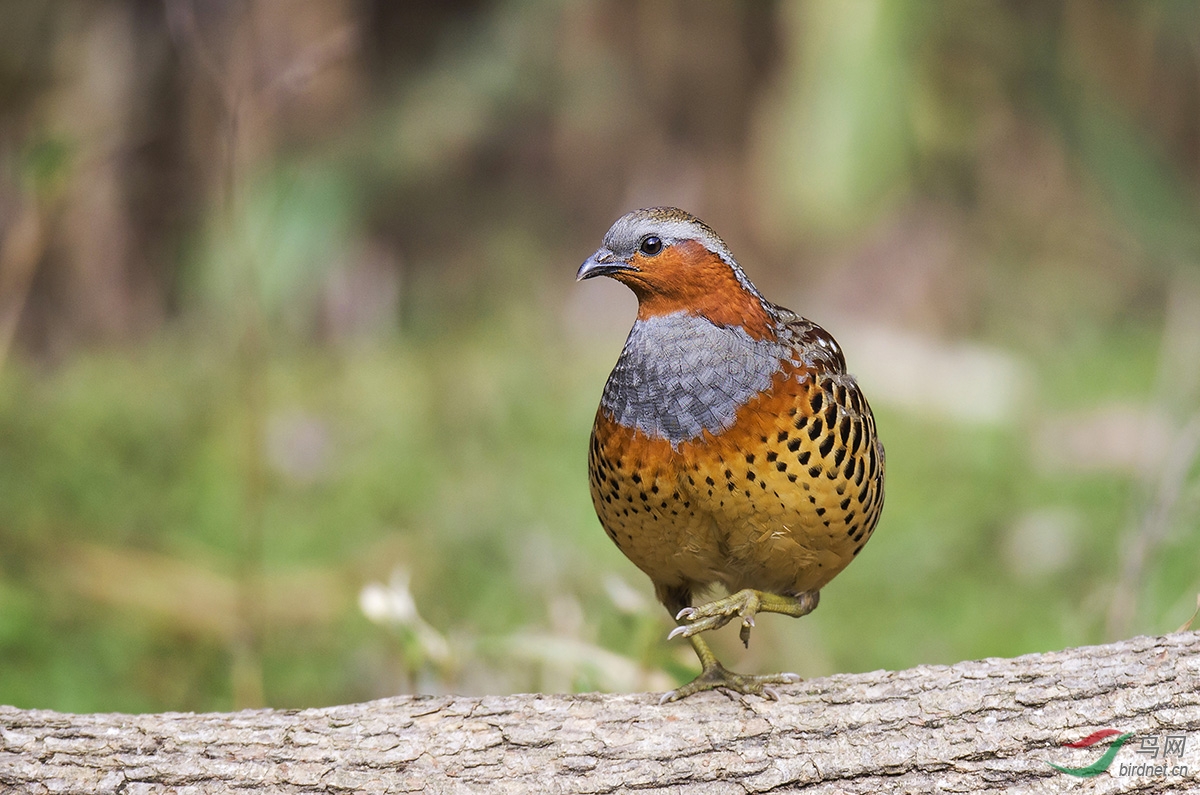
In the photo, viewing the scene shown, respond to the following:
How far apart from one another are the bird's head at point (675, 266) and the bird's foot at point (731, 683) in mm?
672

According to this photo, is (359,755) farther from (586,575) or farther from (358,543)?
(358,543)

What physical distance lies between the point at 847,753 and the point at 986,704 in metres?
0.28

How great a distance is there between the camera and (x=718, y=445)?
7.80 ft

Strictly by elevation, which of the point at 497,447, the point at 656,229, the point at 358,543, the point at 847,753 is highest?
the point at 497,447

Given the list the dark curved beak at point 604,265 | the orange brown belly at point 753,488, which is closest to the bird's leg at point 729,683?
the orange brown belly at point 753,488

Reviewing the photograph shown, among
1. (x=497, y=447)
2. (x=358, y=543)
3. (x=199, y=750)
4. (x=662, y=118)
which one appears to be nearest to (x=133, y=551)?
(x=358, y=543)

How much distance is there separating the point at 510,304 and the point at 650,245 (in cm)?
440

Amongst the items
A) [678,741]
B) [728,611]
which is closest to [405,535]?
[728,611]

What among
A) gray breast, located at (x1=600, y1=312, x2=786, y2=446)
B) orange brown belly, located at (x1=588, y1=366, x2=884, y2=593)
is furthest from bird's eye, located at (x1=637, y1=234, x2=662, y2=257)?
orange brown belly, located at (x1=588, y1=366, x2=884, y2=593)

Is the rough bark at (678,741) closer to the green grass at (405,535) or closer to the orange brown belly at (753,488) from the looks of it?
the orange brown belly at (753,488)

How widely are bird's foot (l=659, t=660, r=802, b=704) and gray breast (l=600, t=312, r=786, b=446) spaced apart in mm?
479

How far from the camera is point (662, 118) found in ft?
22.9

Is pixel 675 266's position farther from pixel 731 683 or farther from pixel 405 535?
pixel 405 535

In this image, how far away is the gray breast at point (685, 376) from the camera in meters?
2.40
